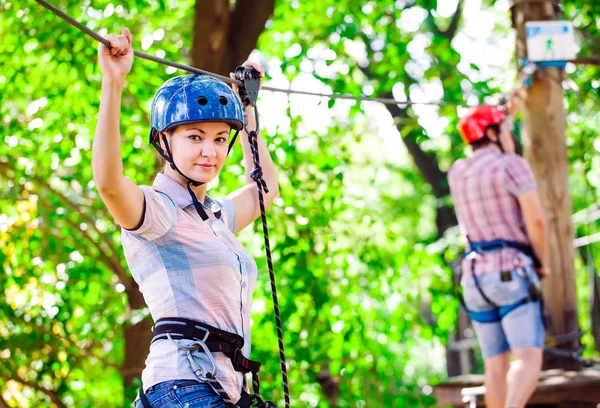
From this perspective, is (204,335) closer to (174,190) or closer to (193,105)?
(174,190)

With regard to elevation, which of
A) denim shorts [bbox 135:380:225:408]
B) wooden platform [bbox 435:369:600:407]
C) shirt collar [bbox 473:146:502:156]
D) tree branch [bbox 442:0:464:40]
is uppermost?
tree branch [bbox 442:0:464:40]

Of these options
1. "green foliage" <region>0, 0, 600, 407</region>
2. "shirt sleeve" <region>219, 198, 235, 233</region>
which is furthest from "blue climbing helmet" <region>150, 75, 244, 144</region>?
"green foliage" <region>0, 0, 600, 407</region>

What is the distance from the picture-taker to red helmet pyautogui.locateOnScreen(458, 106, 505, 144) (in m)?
5.11

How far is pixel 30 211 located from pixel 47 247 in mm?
341

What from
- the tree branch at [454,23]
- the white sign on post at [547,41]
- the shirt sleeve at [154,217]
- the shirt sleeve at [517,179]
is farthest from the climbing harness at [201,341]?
the tree branch at [454,23]

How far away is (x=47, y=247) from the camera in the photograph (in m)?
6.85

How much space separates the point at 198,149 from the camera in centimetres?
276

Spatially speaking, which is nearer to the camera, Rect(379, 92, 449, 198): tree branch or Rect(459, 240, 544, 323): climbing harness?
Rect(459, 240, 544, 323): climbing harness

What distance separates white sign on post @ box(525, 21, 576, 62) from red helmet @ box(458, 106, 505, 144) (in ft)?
4.89

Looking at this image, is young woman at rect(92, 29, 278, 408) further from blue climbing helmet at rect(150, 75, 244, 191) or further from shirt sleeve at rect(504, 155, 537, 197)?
shirt sleeve at rect(504, 155, 537, 197)

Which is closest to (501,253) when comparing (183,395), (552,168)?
(552,168)

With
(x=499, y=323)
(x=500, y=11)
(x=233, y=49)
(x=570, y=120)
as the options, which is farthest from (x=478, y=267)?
(x=500, y=11)

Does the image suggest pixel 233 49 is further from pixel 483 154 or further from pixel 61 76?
pixel 483 154

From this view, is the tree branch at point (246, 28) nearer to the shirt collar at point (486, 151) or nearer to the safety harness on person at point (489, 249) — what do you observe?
the safety harness on person at point (489, 249)
